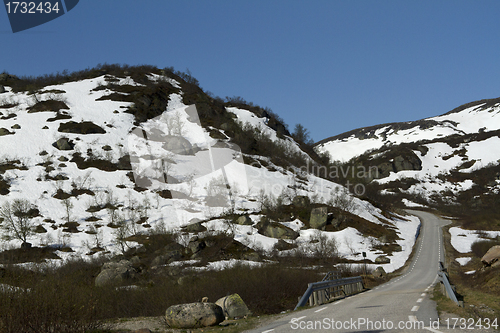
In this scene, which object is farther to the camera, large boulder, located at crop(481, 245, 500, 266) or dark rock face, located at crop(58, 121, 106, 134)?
dark rock face, located at crop(58, 121, 106, 134)

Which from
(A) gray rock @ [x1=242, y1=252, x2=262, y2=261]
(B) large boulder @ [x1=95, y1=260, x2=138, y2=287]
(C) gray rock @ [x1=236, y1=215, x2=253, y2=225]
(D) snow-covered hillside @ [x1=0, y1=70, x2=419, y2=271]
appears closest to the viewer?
(B) large boulder @ [x1=95, y1=260, x2=138, y2=287]

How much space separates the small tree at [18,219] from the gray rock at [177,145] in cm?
4080

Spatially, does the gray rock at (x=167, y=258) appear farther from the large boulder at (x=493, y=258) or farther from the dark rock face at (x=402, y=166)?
the dark rock face at (x=402, y=166)

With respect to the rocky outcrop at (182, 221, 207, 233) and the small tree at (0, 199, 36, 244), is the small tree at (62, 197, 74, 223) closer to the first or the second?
the small tree at (0, 199, 36, 244)

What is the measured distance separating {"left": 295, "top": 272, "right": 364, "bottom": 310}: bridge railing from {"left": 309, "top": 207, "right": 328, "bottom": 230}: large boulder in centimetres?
4059

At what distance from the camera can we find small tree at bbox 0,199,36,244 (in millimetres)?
50281

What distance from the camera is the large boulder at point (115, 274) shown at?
32.4m

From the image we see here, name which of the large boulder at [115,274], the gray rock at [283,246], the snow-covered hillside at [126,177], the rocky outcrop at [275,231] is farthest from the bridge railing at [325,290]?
the rocky outcrop at [275,231]

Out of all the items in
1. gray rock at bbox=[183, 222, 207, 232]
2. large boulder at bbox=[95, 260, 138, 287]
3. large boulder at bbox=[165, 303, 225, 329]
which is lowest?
large boulder at bbox=[95, 260, 138, 287]

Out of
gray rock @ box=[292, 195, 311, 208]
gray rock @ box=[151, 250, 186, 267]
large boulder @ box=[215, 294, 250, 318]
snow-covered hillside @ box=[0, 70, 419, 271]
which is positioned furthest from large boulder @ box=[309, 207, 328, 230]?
large boulder @ box=[215, 294, 250, 318]

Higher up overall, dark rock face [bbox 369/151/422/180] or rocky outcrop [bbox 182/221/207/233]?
dark rock face [bbox 369/151/422/180]

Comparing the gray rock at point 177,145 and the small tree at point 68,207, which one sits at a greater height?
the gray rock at point 177,145

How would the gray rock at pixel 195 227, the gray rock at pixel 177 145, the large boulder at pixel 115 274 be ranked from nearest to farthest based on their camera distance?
the large boulder at pixel 115 274 → the gray rock at pixel 195 227 → the gray rock at pixel 177 145

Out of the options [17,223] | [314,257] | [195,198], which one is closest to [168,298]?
[314,257]
